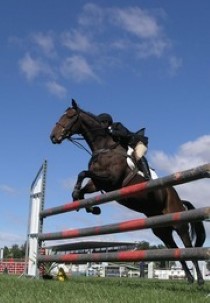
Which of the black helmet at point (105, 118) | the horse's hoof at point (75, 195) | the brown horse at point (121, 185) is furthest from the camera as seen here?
the black helmet at point (105, 118)

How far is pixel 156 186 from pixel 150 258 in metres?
0.62

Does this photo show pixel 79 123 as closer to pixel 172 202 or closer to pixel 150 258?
pixel 172 202

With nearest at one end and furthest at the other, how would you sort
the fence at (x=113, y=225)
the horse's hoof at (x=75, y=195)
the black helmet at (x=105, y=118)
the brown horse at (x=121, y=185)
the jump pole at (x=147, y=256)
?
the jump pole at (x=147, y=256), the fence at (x=113, y=225), the brown horse at (x=121, y=185), the horse's hoof at (x=75, y=195), the black helmet at (x=105, y=118)

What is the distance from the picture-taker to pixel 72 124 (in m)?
7.90

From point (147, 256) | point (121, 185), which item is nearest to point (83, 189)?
point (121, 185)

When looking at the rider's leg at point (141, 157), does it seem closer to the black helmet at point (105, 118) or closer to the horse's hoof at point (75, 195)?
the black helmet at point (105, 118)

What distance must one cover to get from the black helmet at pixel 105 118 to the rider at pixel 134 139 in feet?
0.17

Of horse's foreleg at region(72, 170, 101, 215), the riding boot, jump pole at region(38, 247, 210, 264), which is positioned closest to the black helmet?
the riding boot

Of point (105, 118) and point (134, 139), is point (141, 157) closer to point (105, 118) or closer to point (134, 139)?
point (134, 139)

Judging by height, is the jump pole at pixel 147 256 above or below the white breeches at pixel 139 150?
below

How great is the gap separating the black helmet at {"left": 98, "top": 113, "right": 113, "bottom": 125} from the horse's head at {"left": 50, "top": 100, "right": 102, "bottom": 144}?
0.22 feet

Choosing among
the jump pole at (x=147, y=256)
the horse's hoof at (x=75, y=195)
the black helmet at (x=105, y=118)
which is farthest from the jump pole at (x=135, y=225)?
the black helmet at (x=105, y=118)

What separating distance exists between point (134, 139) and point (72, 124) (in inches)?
41.1

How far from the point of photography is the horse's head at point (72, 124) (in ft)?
25.8
